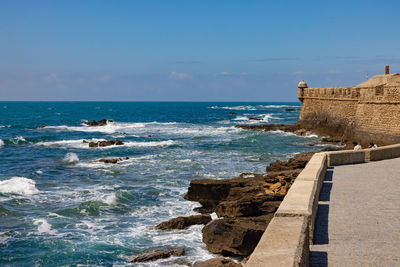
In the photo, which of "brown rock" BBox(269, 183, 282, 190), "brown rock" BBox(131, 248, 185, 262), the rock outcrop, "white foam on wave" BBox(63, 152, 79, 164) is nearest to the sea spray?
"brown rock" BBox(131, 248, 185, 262)

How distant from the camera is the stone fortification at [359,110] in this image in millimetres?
22828

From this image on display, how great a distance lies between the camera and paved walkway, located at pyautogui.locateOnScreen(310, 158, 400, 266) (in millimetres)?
4980

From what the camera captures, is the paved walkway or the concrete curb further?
the paved walkway

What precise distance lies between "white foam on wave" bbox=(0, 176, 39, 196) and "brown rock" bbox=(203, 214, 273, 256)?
9594 mm

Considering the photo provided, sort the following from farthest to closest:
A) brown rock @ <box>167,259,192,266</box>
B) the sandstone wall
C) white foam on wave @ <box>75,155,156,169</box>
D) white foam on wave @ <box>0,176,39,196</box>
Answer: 1. the sandstone wall
2. white foam on wave @ <box>75,155,156,169</box>
3. white foam on wave @ <box>0,176,39,196</box>
4. brown rock @ <box>167,259,192,266</box>

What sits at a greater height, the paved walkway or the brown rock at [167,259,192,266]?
the paved walkway

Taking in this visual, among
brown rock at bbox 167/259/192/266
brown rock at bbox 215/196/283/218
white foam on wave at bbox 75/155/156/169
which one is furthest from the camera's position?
white foam on wave at bbox 75/155/156/169

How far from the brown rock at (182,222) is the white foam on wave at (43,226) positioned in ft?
9.52

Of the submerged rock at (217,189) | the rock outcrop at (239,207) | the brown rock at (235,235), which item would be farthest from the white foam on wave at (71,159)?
the brown rock at (235,235)

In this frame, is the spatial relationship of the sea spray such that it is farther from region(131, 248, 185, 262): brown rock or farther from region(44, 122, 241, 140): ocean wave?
region(44, 122, 241, 140): ocean wave

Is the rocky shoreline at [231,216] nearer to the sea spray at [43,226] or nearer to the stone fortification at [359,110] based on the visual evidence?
the sea spray at [43,226]

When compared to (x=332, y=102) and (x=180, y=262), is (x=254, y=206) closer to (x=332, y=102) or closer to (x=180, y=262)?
(x=180, y=262)

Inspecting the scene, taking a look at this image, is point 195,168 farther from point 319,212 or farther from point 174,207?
point 319,212

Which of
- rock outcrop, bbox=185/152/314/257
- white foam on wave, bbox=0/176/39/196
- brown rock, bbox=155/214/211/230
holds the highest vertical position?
rock outcrop, bbox=185/152/314/257
